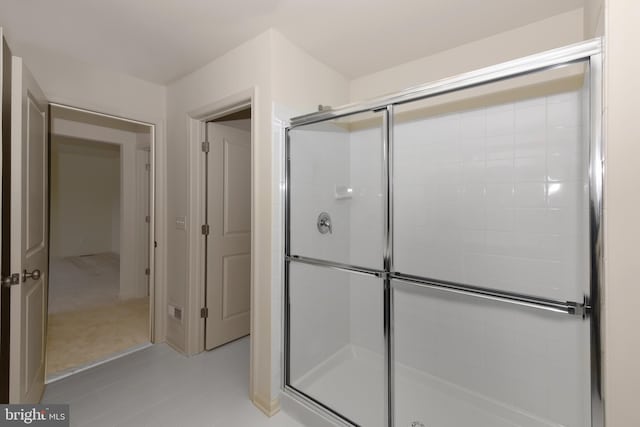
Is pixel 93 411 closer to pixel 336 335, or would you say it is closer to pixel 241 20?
pixel 336 335

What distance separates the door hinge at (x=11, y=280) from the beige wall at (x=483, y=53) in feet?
8.08

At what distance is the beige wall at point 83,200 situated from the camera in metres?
6.34

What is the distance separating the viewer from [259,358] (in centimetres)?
184

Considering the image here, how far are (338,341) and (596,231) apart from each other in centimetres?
185

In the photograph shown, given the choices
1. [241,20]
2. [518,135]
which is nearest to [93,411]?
[241,20]

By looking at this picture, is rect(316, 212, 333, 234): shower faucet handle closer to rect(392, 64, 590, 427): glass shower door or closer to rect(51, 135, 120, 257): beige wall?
rect(392, 64, 590, 427): glass shower door

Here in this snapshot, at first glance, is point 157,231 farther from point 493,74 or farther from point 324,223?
point 493,74

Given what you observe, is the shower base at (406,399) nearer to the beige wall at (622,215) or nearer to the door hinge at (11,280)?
the beige wall at (622,215)

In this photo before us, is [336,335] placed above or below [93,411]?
above

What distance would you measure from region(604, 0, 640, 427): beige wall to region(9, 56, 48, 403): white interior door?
2407mm

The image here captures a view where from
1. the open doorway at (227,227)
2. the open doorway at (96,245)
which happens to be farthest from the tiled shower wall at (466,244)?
the open doorway at (96,245)

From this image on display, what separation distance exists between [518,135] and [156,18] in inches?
87.7

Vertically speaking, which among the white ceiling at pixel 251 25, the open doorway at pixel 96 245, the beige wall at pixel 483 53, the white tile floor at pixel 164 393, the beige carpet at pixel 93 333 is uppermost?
the white ceiling at pixel 251 25

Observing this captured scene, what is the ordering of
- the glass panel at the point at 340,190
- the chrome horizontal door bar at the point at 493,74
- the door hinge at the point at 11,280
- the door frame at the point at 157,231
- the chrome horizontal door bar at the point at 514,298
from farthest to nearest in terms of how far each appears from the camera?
the door frame at the point at 157,231 < the glass panel at the point at 340,190 < the door hinge at the point at 11,280 < the chrome horizontal door bar at the point at 514,298 < the chrome horizontal door bar at the point at 493,74
